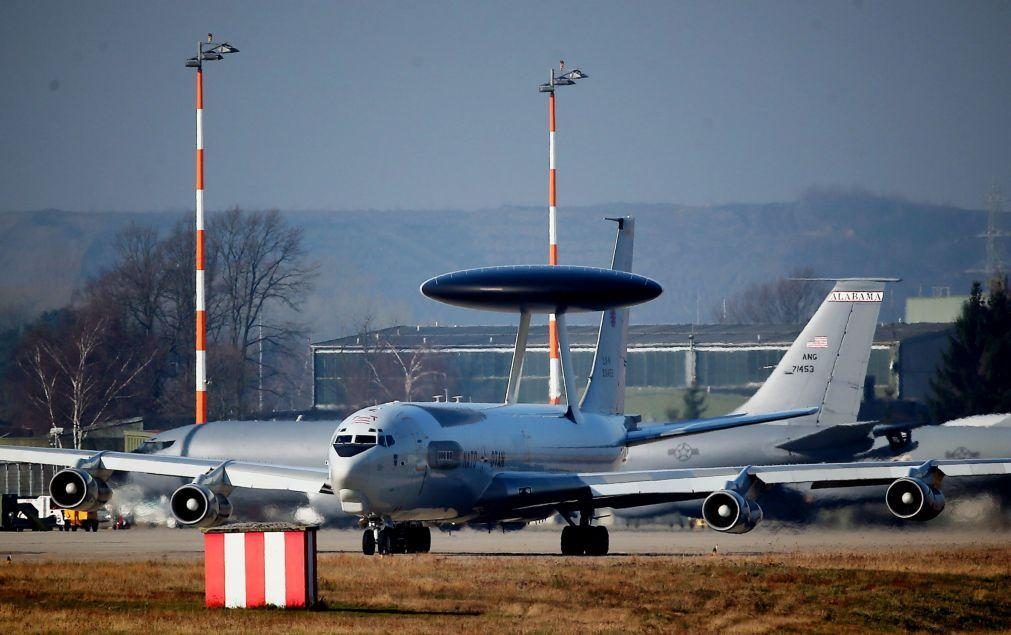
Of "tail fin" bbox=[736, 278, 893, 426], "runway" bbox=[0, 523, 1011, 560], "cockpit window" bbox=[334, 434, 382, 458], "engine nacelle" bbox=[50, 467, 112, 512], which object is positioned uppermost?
"tail fin" bbox=[736, 278, 893, 426]

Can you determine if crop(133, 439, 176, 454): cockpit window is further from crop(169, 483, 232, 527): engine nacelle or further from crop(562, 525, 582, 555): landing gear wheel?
crop(562, 525, 582, 555): landing gear wheel

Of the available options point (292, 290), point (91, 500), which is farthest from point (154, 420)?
point (91, 500)

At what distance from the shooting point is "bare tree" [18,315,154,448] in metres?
107

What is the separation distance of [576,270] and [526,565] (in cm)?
1174

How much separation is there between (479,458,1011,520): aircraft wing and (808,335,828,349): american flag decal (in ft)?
52.2

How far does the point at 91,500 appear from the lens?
137 feet

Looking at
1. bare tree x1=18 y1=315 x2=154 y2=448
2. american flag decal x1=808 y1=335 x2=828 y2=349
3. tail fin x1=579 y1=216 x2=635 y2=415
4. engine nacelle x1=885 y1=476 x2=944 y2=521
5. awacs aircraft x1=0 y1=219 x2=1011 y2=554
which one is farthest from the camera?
bare tree x1=18 y1=315 x2=154 y2=448

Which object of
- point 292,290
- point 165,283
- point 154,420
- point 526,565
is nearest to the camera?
point 526,565

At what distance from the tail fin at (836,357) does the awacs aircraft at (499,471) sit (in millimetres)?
8609

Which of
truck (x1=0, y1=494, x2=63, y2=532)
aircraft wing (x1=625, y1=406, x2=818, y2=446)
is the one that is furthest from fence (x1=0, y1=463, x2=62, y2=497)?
aircraft wing (x1=625, y1=406, x2=818, y2=446)

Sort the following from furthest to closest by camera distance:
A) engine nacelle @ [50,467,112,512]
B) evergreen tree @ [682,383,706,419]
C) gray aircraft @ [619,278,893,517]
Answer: evergreen tree @ [682,383,706,419]
gray aircraft @ [619,278,893,517]
engine nacelle @ [50,467,112,512]

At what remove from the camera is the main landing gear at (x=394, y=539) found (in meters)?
43.3

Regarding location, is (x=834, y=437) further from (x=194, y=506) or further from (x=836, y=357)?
(x=194, y=506)

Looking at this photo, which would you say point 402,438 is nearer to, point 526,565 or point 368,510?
point 368,510
